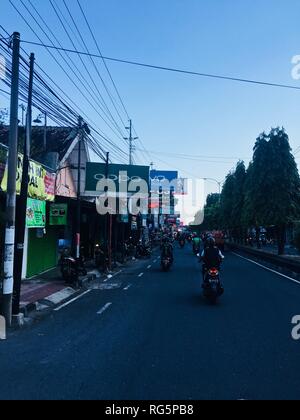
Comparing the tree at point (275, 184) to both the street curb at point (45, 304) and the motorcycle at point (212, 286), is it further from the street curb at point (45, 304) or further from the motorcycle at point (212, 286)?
the motorcycle at point (212, 286)

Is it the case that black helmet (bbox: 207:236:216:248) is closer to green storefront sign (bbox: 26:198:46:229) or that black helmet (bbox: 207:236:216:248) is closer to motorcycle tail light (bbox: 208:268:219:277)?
motorcycle tail light (bbox: 208:268:219:277)

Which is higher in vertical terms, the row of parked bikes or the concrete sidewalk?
the row of parked bikes

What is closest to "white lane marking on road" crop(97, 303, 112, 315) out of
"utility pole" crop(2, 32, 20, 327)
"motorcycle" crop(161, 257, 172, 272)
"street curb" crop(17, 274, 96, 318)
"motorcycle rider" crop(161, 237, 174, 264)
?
"street curb" crop(17, 274, 96, 318)

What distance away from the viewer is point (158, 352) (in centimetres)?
759

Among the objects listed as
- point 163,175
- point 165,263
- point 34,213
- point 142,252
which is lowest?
point 142,252

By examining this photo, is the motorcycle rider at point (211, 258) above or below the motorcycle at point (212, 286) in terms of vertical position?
above

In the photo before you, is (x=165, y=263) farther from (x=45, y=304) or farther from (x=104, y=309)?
(x=104, y=309)

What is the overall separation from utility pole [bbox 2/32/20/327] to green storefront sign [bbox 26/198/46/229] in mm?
4854

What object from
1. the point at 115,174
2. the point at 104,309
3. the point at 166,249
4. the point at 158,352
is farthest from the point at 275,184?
the point at 158,352

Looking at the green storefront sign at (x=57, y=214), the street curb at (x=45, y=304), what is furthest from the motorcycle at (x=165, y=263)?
the street curb at (x=45, y=304)

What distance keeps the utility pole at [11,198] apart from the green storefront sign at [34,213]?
15.9 feet

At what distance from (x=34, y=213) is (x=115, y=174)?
18.3m

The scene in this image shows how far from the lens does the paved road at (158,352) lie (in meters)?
5.77

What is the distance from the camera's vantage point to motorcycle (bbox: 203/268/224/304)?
41.5ft
